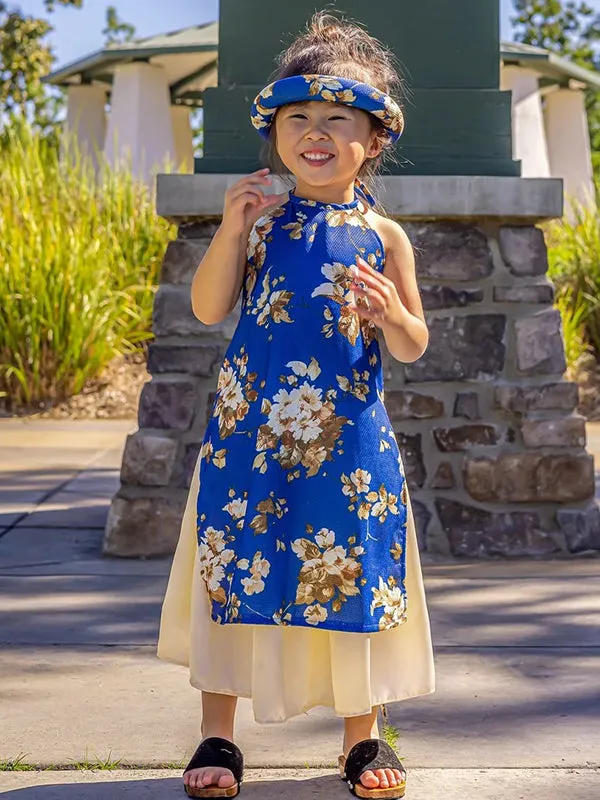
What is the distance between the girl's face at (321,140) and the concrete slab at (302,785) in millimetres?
1227

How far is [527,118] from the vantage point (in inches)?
621

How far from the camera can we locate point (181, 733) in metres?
2.90

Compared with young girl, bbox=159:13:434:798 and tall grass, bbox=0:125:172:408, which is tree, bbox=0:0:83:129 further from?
young girl, bbox=159:13:434:798

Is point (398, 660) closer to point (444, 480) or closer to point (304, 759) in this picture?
point (304, 759)

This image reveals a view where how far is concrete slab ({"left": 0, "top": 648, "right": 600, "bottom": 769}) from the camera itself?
2789mm

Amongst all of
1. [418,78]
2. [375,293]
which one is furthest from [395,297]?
[418,78]

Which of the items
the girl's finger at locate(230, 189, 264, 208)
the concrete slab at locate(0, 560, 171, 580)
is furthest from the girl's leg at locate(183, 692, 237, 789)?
the concrete slab at locate(0, 560, 171, 580)

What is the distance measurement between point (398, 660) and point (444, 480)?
207 cm

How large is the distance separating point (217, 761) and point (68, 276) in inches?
261

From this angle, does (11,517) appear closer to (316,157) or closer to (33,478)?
(33,478)

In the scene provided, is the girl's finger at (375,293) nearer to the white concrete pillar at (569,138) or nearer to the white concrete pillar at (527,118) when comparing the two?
the white concrete pillar at (527,118)

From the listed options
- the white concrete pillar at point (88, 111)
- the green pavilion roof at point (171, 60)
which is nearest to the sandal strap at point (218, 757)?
the green pavilion roof at point (171, 60)

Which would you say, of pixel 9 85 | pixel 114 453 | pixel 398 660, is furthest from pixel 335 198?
pixel 9 85

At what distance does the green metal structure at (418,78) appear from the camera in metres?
4.75
